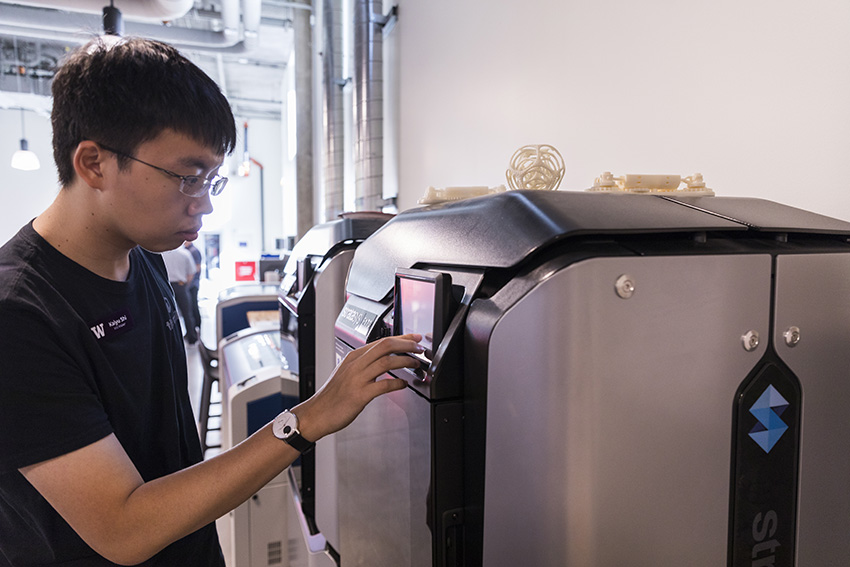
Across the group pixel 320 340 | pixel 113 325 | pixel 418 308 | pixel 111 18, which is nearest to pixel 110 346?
pixel 113 325

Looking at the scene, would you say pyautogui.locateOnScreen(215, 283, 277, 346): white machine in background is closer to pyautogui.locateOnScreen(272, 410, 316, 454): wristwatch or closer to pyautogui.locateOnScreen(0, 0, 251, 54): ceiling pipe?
pyautogui.locateOnScreen(0, 0, 251, 54): ceiling pipe

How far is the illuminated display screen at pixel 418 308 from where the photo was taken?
828 millimetres

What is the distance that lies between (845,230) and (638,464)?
1.61 feet

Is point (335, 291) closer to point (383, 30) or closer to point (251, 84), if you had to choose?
point (383, 30)

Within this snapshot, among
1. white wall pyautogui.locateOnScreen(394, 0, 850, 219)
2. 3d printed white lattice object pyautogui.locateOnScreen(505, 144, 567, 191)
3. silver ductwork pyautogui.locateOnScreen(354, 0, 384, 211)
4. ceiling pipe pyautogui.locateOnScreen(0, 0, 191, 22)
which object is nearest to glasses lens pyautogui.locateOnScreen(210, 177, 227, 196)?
3d printed white lattice object pyautogui.locateOnScreen(505, 144, 567, 191)

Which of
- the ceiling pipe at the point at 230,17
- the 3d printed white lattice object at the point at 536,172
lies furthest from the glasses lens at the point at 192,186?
the ceiling pipe at the point at 230,17

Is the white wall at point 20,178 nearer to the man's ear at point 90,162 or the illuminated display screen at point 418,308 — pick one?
the man's ear at point 90,162

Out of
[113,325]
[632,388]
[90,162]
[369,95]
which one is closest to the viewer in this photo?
[632,388]

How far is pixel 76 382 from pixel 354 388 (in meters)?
0.41

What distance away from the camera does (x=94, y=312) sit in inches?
37.6

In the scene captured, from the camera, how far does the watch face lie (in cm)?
83

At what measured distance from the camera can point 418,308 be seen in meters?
0.88

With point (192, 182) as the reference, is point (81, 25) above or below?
above

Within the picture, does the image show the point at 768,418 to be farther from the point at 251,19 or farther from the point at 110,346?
the point at 251,19
